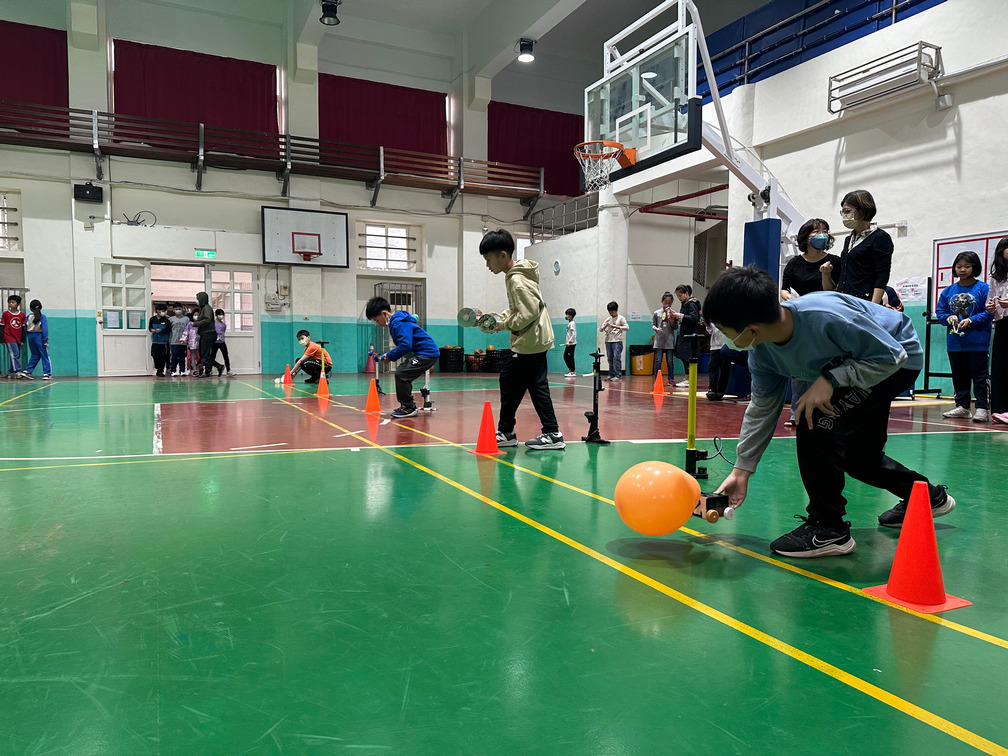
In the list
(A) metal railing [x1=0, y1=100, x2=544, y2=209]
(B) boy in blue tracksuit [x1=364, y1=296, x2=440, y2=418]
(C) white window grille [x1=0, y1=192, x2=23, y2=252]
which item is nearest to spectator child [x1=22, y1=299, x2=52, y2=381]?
(C) white window grille [x1=0, y1=192, x2=23, y2=252]

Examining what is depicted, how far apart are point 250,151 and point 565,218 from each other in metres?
9.12

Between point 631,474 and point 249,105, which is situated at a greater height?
point 249,105

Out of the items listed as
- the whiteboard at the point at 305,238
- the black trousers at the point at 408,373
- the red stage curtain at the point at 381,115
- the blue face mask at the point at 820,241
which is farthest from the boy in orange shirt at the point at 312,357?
the blue face mask at the point at 820,241

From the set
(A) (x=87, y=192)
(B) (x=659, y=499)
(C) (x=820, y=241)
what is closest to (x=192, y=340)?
(A) (x=87, y=192)

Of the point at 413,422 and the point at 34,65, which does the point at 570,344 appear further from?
the point at 34,65

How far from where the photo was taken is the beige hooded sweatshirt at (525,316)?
16.7ft

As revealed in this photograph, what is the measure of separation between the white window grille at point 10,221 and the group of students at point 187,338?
3530 millimetres

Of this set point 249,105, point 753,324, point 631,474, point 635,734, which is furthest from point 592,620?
point 249,105

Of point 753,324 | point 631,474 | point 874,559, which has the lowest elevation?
point 874,559

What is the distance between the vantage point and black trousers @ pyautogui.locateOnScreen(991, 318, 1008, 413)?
660 centimetres

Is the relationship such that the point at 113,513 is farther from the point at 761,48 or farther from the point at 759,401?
the point at 761,48

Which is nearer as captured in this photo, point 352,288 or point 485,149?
point 352,288

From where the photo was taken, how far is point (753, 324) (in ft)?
7.58

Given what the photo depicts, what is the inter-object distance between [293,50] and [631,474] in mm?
18558
